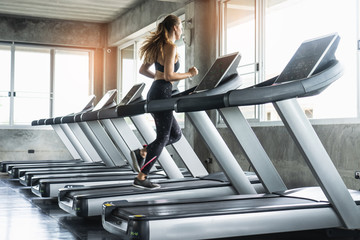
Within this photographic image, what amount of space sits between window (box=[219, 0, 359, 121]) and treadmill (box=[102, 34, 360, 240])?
6.06ft

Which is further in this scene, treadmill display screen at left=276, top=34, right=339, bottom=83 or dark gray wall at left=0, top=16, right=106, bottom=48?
dark gray wall at left=0, top=16, right=106, bottom=48

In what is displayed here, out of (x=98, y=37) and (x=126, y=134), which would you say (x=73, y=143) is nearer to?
(x=126, y=134)

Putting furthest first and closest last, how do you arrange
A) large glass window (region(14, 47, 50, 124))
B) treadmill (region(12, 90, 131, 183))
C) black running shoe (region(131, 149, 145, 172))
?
large glass window (region(14, 47, 50, 124))
treadmill (region(12, 90, 131, 183))
black running shoe (region(131, 149, 145, 172))

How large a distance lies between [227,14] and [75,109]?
16.7 ft

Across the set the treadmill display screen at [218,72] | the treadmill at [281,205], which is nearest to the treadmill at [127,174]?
the treadmill display screen at [218,72]

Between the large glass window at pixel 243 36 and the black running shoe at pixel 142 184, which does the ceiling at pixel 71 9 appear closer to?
the large glass window at pixel 243 36

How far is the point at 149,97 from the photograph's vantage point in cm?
394

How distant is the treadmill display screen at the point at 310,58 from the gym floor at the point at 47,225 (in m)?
0.99

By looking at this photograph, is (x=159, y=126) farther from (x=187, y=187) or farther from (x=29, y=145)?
(x=29, y=145)

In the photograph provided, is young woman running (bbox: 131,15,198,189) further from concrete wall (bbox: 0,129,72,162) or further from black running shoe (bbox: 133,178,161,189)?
concrete wall (bbox: 0,129,72,162)

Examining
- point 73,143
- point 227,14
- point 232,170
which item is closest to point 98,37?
point 73,143

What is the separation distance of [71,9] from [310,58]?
7.37m

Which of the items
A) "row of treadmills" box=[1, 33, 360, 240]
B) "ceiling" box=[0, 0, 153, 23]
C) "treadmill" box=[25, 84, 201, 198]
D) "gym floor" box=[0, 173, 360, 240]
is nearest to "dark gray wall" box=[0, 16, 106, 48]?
"ceiling" box=[0, 0, 153, 23]

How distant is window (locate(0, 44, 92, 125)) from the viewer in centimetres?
1028
